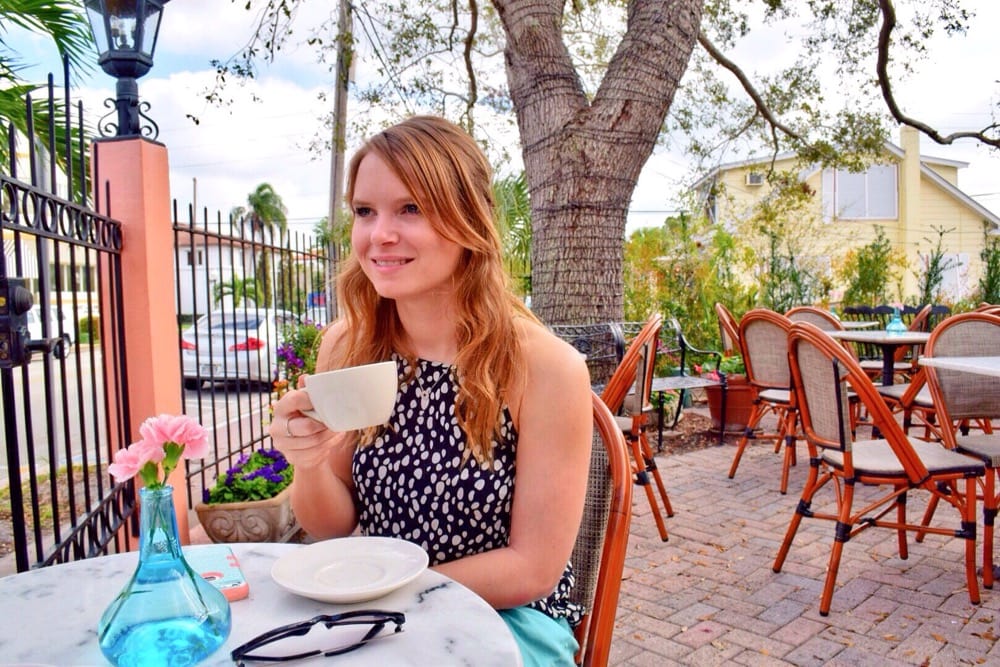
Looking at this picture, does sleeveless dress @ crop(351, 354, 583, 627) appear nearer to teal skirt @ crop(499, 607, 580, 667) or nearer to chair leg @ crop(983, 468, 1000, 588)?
teal skirt @ crop(499, 607, 580, 667)

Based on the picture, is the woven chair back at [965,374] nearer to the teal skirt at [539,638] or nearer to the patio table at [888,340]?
the patio table at [888,340]

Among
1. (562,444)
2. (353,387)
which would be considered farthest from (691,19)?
(353,387)

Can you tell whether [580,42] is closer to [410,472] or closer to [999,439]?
[999,439]

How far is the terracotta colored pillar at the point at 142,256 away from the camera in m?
2.87

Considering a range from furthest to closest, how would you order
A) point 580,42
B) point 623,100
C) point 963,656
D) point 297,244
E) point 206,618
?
point 580,42, point 297,244, point 623,100, point 963,656, point 206,618

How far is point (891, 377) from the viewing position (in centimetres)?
535

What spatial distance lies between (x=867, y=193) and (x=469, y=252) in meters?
21.7

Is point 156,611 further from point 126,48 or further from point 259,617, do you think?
point 126,48

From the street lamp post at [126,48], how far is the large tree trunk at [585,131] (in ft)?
7.70

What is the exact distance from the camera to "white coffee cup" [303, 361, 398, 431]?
99cm

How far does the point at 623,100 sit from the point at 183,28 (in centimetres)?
253

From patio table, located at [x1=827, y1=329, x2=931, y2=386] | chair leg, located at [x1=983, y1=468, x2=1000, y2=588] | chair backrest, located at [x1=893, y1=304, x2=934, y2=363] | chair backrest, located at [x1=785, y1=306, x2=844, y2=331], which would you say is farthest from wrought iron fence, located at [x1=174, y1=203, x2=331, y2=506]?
chair backrest, located at [x1=893, y1=304, x2=934, y2=363]

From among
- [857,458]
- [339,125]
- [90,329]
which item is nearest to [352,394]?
[90,329]

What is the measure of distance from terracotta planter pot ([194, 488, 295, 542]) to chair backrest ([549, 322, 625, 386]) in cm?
206
